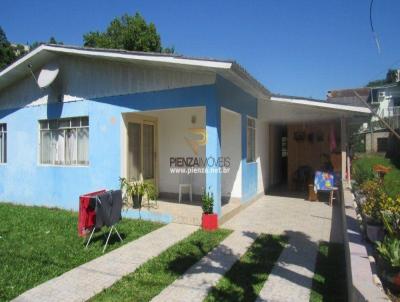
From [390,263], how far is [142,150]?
794 centimetres

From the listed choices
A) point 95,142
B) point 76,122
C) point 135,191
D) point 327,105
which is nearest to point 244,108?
point 327,105

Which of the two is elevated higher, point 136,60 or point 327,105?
point 136,60

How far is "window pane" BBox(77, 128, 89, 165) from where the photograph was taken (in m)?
10.3

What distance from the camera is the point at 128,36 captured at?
85.1ft

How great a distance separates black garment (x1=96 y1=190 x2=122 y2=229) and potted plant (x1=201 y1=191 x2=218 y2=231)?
2.10 m

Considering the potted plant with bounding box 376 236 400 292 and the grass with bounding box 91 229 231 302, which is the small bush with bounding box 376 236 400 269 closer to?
the potted plant with bounding box 376 236 400 292

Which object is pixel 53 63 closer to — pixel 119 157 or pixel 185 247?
pixel 119 157

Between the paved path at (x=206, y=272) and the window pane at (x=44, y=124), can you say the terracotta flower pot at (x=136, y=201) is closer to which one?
the paved path at (x=206, y=272)

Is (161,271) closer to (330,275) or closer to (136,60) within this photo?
(330,275)

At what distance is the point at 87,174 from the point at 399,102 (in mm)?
34982

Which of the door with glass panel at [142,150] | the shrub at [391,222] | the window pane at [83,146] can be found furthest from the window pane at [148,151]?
the shrub at [391,222]

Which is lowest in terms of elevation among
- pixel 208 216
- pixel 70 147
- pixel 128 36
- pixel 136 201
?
pixel 208 216

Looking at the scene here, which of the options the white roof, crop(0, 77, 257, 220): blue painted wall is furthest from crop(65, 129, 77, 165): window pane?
the white roof

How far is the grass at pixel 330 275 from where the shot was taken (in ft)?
14.9
